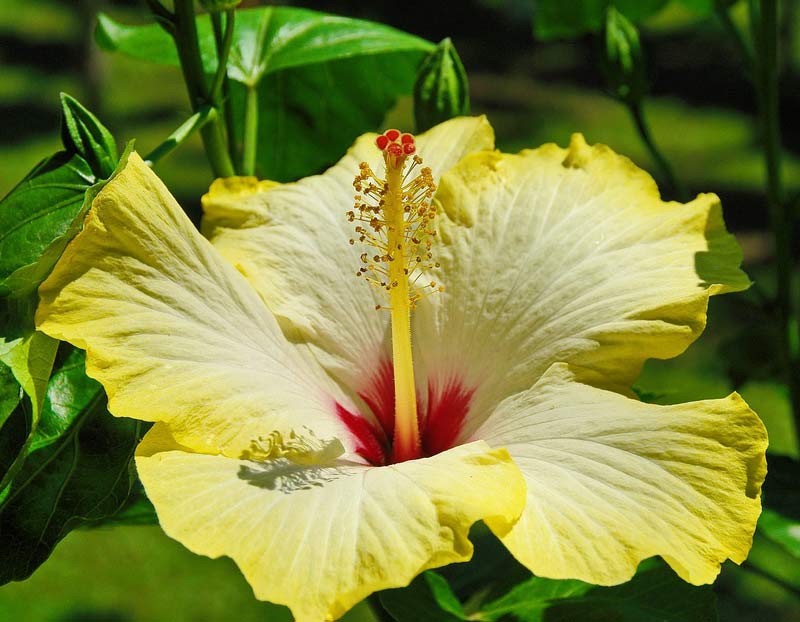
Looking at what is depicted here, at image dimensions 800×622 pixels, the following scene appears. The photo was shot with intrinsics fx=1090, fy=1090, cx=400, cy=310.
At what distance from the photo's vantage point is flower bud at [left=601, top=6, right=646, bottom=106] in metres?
1.72

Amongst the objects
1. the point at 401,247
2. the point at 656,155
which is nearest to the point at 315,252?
the point at 401,247

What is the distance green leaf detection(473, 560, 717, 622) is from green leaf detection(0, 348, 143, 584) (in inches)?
18.9

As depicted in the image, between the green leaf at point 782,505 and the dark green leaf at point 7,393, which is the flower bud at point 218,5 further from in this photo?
the green leaf at point 782,505

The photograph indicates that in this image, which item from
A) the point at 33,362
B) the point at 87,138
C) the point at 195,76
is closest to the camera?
the point at 33,362

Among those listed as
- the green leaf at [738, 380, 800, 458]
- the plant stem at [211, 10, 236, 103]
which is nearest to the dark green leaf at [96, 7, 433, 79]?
the plant stem at [211, 10, 236, 103]

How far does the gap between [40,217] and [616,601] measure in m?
0.76

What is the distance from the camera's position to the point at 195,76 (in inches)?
51.9

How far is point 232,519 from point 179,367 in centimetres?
19

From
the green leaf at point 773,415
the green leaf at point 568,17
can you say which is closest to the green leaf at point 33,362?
the green leaf at point 568,17

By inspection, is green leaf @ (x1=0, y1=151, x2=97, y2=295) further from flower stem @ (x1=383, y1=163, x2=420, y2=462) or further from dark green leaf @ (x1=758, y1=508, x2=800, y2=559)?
dark green leaf @ (x1=758, y1=508, x2=800, y2=559)

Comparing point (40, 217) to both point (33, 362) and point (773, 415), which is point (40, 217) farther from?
point (773, 415)

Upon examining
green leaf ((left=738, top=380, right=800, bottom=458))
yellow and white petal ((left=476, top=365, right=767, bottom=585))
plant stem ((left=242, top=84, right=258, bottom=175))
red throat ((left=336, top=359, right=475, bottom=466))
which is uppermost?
plant stem ((left=242, top=84, right=258, bottom=175))

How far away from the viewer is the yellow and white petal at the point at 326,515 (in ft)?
2.95

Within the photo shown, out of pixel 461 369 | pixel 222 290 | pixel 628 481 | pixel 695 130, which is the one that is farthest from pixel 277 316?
pixel 695 130
